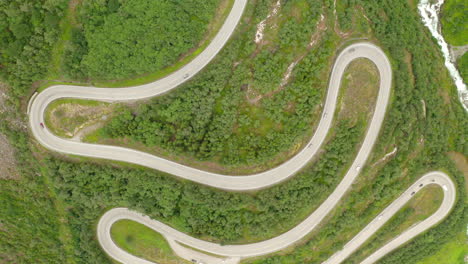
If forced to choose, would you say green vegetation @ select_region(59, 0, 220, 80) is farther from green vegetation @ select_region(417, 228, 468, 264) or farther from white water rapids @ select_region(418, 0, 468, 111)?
green vegetation @ select_region(417, 228, 468, 264)

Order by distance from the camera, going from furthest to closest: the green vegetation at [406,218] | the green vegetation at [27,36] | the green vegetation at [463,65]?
1. the green vegetation at [463,65]
2. the green vegetation at [406,218]
3. the green vegetation at [27,36]

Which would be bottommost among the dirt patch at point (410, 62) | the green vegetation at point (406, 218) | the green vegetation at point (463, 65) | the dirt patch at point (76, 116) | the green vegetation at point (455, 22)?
the green vegetation at point (406, 218)

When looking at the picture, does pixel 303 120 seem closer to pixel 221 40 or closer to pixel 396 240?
pixel 221 40

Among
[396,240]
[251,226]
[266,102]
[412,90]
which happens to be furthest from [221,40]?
[396,240]

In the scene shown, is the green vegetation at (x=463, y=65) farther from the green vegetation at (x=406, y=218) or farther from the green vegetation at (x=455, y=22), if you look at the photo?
the green vegetation at (x=406, y=218)

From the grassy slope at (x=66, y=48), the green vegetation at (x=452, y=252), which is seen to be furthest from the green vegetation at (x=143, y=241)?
the green vegetation at (x=452, y=252)

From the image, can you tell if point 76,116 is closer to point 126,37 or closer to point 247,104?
point 126,37

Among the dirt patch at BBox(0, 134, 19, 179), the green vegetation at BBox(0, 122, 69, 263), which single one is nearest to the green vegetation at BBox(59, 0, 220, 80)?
the dirt patch at BBox(0, 134, 19, 179)
